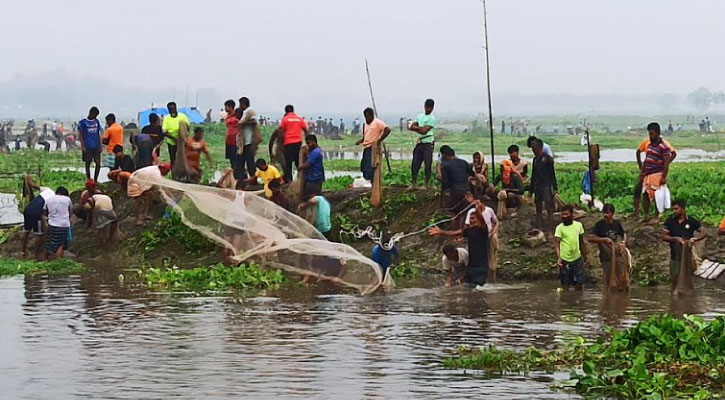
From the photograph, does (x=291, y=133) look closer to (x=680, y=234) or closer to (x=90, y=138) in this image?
(x=90, y=138)

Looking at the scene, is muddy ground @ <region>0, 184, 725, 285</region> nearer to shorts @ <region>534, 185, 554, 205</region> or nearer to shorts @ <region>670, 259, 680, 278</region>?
shorts @ <region>534, 185, 554, 205</region>

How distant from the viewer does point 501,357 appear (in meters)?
12.4

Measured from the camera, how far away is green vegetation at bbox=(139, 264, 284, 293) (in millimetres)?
18156

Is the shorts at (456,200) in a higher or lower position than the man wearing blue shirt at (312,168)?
lower

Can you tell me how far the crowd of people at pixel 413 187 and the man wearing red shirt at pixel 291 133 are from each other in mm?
15

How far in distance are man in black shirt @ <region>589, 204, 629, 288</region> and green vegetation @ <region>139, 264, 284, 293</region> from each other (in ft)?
13.1

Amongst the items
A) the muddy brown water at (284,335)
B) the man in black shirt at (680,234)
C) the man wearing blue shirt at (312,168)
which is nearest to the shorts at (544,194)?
the muddy brown water at (284,335)

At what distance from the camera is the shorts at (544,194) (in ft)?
63.3

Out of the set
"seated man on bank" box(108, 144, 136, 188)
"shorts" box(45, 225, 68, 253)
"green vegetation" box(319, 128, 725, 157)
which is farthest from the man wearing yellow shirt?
"green vegetation" box(319, 128, 725, 157)

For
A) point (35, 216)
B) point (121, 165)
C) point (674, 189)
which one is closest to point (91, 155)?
point (121, 165)

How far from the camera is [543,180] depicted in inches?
758

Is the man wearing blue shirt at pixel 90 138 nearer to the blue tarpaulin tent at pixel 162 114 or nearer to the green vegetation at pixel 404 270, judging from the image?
the blue tarpaulin tent at pixel 162 114

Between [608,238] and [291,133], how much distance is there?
565 centimetres

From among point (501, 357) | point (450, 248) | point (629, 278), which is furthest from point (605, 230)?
point (501, 357)
